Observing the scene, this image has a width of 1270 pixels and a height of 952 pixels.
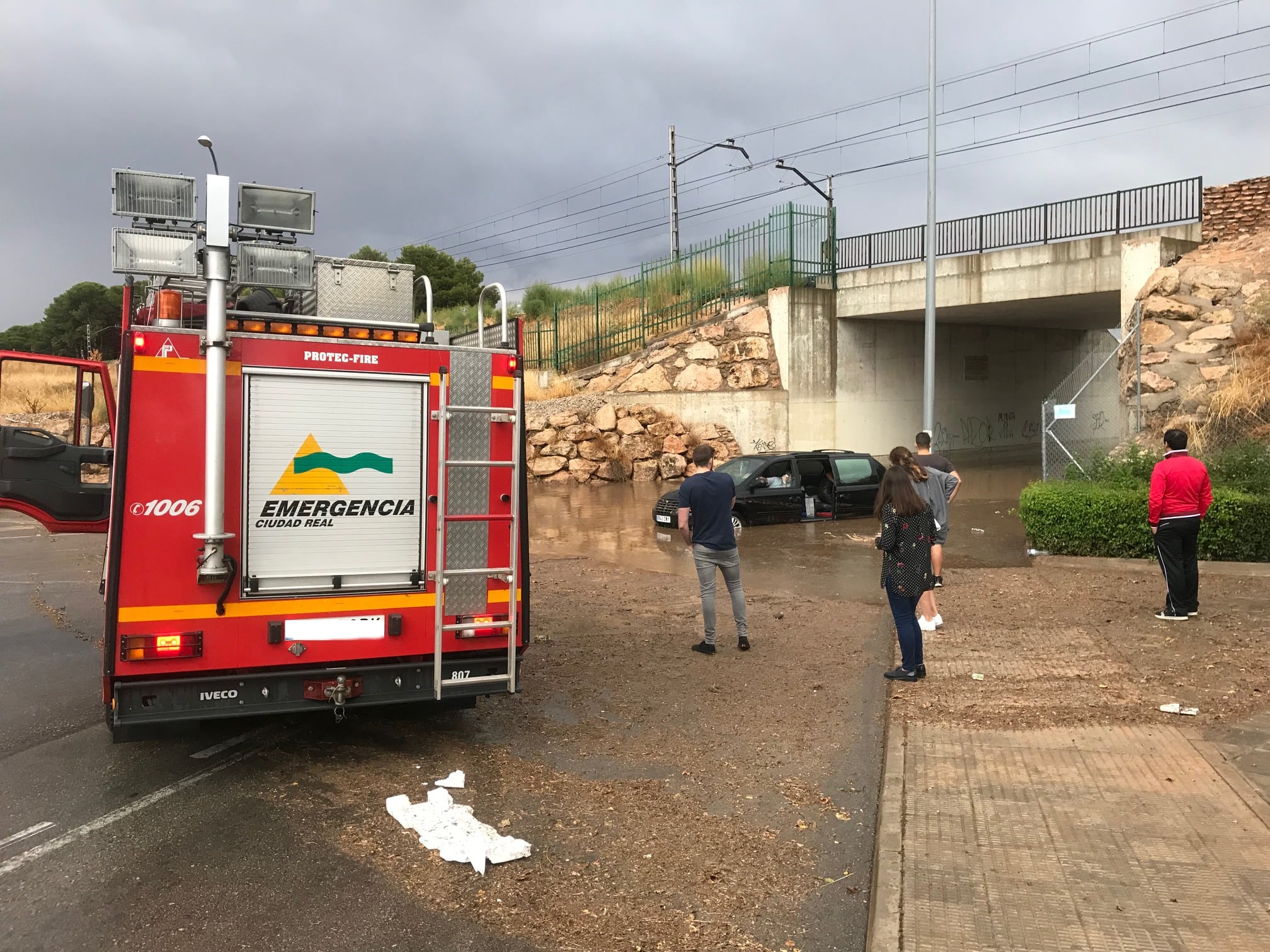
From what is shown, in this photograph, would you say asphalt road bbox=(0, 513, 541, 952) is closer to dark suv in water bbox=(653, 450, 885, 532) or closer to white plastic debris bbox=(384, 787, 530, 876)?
white plastic debris bbox=(384, 787, 530, 876)

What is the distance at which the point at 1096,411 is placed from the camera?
30.4 m

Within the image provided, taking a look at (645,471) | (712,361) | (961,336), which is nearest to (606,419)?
(645,471)

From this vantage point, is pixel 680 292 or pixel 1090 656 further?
pixel 680 292

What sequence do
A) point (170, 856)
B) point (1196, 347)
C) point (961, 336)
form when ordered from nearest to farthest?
point (170, 856) < point (1196, 347) < point (961, 336)

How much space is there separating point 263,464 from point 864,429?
23595 mm

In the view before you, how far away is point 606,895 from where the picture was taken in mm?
4258

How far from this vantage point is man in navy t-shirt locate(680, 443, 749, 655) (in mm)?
8750

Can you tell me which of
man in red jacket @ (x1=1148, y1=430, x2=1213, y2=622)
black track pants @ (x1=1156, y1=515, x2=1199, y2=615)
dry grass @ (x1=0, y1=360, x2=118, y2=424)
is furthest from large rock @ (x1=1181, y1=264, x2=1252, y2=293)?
dry grass @ (x1=0, y1=360, x2=118, y2=424)

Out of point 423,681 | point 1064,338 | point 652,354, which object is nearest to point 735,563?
point 423,681

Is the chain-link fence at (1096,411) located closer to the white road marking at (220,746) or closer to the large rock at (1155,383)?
the large rock at (1155,383)

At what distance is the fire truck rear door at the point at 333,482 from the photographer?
5441 millimetres

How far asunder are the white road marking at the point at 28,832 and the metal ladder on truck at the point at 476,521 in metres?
2.02

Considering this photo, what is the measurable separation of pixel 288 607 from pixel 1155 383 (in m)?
14.9

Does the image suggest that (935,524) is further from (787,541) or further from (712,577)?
(787,541)
